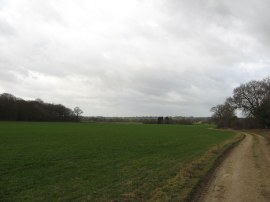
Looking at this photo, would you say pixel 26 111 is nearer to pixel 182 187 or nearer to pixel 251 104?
pixel 251 104

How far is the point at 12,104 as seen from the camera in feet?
474

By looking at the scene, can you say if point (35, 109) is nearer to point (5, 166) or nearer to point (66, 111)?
point (66, 111)

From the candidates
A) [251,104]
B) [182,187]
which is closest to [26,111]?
[251,104]

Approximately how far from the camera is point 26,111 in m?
151

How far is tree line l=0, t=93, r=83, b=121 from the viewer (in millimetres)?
142125

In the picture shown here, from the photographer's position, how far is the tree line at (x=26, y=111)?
142125mm

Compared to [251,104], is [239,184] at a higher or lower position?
lower

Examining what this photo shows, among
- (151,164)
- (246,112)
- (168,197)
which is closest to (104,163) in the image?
(151,164)

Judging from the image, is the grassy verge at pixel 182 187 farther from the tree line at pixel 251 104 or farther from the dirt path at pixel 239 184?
the tree line at pixel 251 104

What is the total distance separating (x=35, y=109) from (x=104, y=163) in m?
145

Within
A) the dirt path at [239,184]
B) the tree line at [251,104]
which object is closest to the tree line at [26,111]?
the tree line at [251,104]

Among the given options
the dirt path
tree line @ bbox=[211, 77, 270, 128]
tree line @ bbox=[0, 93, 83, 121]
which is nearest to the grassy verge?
the dirt path

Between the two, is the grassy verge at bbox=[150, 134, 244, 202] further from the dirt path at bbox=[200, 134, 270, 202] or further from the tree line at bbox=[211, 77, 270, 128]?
the tree line at bbox=[211, 77, 270, 128]

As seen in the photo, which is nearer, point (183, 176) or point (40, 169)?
point (183, 176)
